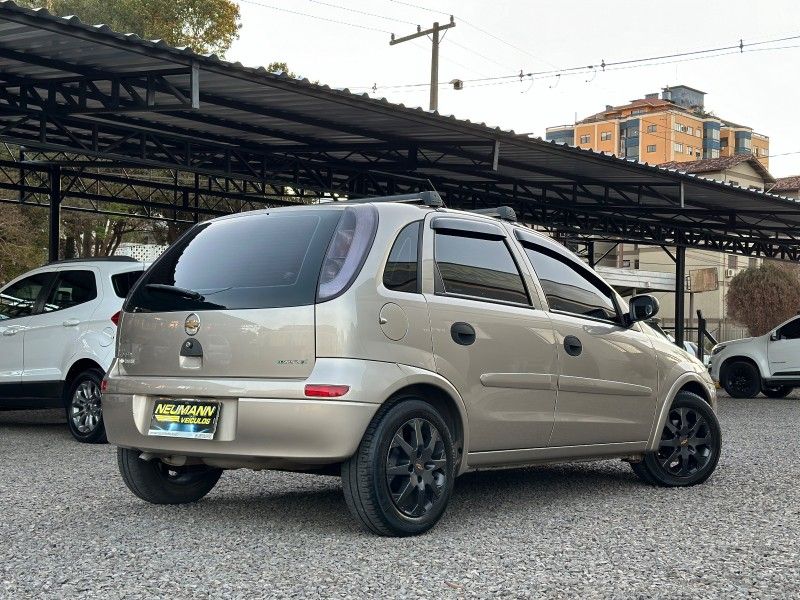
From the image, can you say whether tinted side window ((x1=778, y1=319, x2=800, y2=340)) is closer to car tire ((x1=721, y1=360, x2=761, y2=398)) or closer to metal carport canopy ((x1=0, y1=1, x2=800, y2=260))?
car tire ((x1=721, y1=360, x2=761, y2=398))

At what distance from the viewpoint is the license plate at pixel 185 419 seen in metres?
5.56

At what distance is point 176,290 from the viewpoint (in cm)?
592

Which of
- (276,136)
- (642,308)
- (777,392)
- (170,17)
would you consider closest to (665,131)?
(170,17)

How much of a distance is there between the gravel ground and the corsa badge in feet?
3.41

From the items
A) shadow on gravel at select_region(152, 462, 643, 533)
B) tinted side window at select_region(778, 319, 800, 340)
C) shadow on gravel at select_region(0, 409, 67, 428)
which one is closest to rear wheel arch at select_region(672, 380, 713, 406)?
shadow on gravel at select_region(152, 462, 643, 533)

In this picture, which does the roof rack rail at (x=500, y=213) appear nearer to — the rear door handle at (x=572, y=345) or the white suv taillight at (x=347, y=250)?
the rear door handle at (x=572, y=345)

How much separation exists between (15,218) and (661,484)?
31945 mm

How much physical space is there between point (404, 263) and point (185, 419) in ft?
4.55

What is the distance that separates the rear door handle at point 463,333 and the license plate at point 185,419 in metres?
1.29

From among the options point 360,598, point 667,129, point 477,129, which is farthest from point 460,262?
point 667,129

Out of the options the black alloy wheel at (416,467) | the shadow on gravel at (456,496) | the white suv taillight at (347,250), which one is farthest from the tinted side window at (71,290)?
the black alloy wheel at (416,467)

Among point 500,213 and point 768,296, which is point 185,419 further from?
point 768,296

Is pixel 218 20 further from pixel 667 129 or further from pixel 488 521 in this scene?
pixel 667 129

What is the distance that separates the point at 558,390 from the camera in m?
6.60
